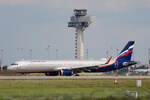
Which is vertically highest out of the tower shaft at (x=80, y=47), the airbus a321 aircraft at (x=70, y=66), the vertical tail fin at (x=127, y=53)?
the tower shaft at (x=80, y=47)

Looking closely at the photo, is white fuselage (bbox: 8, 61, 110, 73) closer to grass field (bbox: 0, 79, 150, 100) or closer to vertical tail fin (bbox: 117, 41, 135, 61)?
vertical tail fin (bbox: 117, 41, 135, 61)

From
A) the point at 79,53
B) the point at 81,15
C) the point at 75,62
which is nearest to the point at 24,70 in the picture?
the point at 75,62

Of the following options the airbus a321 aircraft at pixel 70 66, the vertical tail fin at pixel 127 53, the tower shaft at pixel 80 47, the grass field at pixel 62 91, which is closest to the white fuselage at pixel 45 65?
the airbus a321 aircraft at pixel 70 66

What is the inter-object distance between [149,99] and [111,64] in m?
57.1

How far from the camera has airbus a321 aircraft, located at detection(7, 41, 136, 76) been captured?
7494 centimetres

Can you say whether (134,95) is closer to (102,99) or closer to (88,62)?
(102,99)

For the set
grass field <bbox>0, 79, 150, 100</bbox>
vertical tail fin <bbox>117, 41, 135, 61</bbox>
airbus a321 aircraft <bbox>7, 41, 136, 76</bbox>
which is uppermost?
vertical tail fin <bbox>117, 41, 135, 61</bbox>

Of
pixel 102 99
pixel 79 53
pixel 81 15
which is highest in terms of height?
pixel 81 15

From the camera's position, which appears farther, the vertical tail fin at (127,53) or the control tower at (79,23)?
the control tower at (79,23)

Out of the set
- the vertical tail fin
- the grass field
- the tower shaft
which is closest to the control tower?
the tower shaft

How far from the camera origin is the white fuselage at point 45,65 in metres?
74.6

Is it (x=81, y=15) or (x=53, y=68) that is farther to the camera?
(x=81, y=15)

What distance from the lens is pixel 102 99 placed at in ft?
85.7

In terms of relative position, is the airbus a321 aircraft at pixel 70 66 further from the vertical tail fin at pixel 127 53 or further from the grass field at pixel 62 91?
the grass field at pixel 62 91
